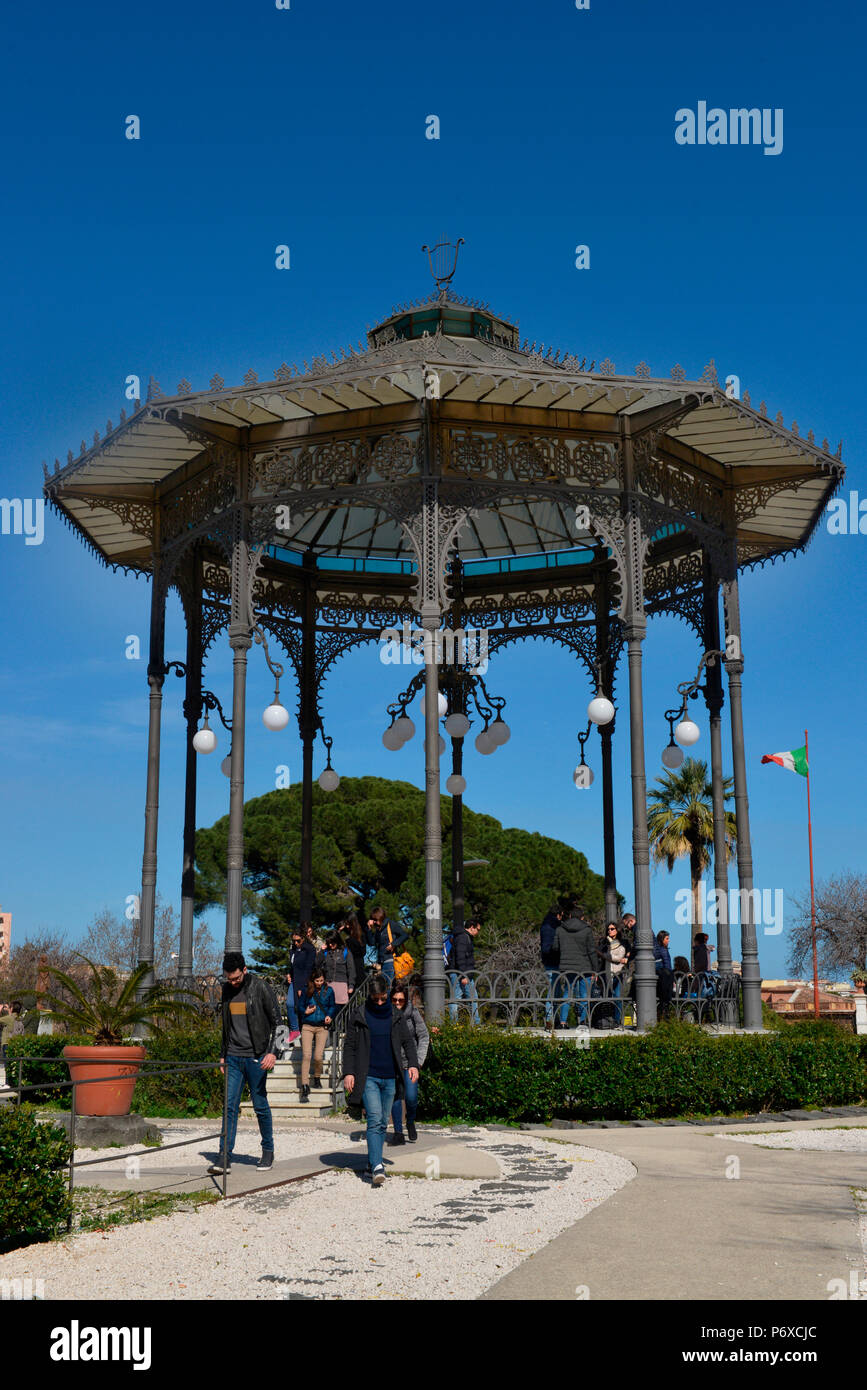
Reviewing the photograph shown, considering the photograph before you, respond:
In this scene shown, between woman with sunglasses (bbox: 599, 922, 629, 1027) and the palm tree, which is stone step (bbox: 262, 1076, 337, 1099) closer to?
woman with sunglasses (bbox: 599, 922, 629, 1027)

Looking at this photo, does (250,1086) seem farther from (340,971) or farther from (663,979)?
(663,979)

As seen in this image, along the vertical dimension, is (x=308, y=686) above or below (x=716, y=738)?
above

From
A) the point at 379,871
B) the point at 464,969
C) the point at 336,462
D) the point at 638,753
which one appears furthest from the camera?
the point at 379,871

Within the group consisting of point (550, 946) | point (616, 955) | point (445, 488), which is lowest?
point (616, 955)

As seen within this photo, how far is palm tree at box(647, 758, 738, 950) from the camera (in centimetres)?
4419

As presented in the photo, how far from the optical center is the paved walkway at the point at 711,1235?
5.73m

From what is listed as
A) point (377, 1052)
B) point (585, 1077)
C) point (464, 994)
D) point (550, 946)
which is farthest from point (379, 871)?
point (377, 1052)

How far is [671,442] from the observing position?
15234 millimetres

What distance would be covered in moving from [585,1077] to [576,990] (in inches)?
86.7

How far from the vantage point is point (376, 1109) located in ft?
30.1

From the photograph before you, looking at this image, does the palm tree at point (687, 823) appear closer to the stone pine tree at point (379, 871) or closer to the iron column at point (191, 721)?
the stone pine tree at point (379, 871)

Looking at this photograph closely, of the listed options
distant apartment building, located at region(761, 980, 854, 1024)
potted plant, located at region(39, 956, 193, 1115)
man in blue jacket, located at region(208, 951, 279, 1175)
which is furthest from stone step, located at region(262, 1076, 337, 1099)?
distant apartment building, located at region(761, 980, 854, 1024)

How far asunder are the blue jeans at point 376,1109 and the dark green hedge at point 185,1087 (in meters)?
4.04
